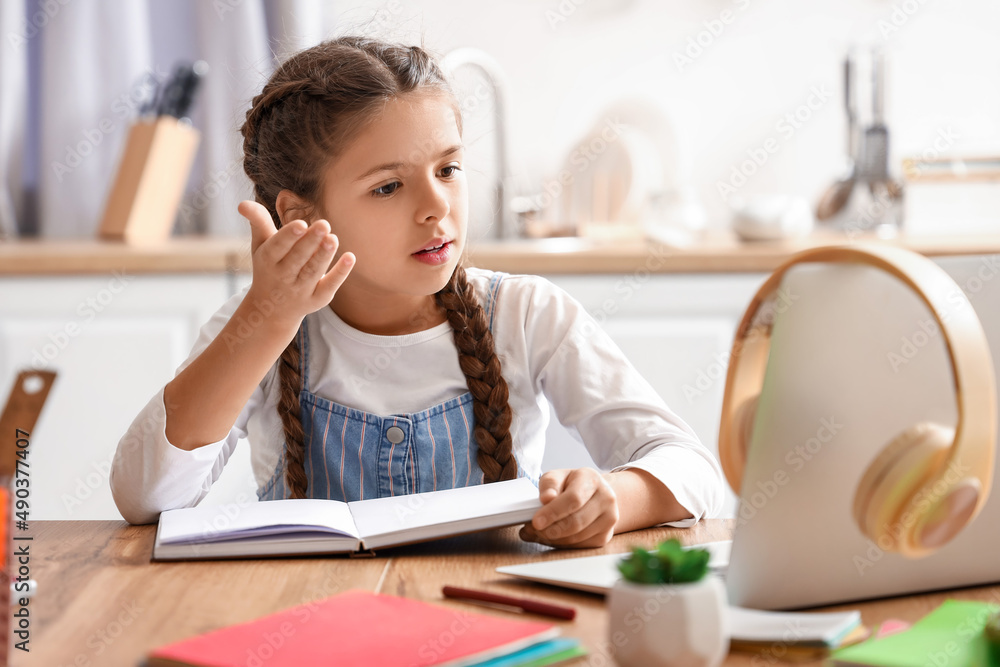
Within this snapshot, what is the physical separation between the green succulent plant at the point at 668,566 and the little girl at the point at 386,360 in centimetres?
44

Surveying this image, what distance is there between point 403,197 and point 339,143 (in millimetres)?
115

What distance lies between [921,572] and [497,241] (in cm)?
180

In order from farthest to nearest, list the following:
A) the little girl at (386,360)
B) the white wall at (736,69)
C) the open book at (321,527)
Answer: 1. the white wall at (736,69)
2. the little girl at (386,360)
3. the open book at (321,527)

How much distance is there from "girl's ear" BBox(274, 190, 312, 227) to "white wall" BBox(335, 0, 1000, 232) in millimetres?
1327

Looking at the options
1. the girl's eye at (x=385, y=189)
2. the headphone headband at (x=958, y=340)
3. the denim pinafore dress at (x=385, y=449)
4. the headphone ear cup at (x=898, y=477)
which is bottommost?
the denim pinafore dress at (x=385, y=449)

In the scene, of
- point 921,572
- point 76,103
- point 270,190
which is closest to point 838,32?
point 270,190

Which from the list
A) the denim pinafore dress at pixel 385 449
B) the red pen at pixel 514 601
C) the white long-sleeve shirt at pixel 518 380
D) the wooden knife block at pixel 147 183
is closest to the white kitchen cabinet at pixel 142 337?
the wooden knife block at pixel 147 183

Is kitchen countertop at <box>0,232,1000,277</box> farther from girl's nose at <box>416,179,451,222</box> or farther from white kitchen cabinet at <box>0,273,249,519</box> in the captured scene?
girl's nose at <box>416,179,451,222</box>

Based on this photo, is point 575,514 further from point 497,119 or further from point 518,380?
point 497,119

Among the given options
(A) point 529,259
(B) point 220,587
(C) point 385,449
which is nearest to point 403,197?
(C) point 385,449

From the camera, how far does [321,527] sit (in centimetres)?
80

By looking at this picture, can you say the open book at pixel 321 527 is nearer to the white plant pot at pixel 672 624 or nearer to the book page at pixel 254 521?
the book page at pixel 254 521

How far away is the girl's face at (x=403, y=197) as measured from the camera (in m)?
1.10

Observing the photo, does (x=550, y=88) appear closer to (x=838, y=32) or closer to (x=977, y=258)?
(x=838, y=32)
